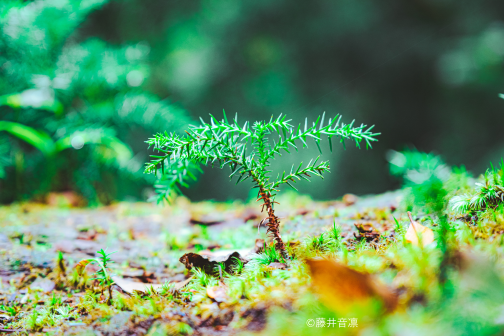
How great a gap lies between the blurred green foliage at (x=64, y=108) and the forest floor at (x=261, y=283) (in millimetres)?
1545

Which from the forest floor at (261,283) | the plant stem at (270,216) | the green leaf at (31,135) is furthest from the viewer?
the green leaf at (31,135)

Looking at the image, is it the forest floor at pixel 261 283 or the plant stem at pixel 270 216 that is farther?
the plant stem at pixel 270 216

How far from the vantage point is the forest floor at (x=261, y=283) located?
0.74 m

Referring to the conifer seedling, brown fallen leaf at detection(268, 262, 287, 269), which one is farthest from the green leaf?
brown fallen leaf at detection(268, 262, 287, 269)

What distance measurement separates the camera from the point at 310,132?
121 centimetres

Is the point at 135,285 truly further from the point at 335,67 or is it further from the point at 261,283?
the point at 335,67

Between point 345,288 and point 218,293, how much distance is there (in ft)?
1.70

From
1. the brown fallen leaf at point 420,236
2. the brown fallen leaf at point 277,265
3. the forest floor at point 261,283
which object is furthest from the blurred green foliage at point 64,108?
the brown fallen leaf at point 420,236

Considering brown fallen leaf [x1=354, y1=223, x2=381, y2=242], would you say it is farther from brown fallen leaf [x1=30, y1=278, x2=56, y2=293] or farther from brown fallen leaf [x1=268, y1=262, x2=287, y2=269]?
brown fallen leaf [x1=30, y1=278, x2=56, y2=293]

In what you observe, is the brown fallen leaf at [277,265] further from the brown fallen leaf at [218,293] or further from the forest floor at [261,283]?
Answer: the brown fallen leaf at [218,293]

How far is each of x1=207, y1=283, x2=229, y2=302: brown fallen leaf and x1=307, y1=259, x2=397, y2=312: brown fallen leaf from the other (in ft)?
1.25

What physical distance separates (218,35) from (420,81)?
3.74 meters

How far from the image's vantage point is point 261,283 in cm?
108

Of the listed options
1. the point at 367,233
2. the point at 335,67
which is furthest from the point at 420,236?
the point at 335,67
